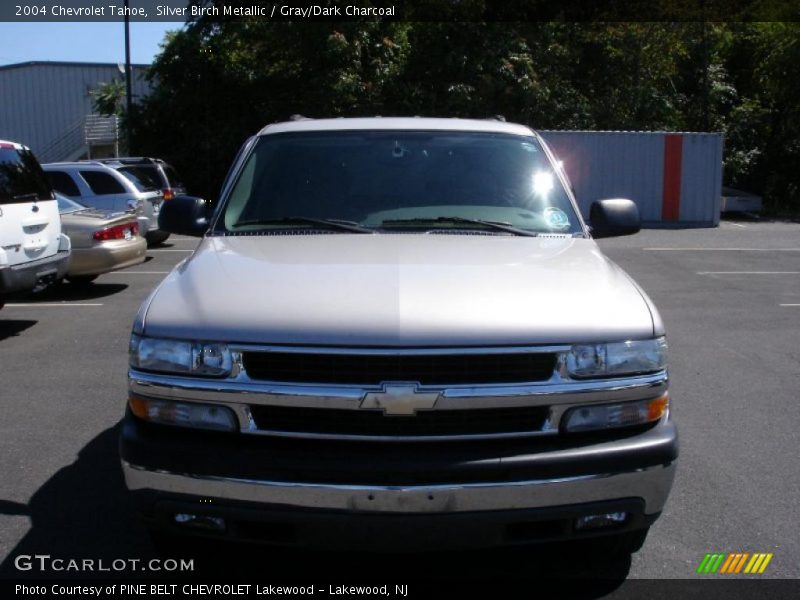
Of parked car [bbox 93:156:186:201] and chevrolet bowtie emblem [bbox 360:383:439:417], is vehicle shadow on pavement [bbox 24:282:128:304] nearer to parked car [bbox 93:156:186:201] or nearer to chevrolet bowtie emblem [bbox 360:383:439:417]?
parked car [bbox 93:156:186:201]

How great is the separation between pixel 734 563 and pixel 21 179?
7.86 metres

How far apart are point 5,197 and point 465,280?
6.78 m

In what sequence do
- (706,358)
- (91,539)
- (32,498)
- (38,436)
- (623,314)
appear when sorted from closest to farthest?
(623,314), (91,539), (32,498), (38,436), (706,358)

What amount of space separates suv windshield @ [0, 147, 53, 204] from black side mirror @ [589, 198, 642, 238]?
6.09 meters

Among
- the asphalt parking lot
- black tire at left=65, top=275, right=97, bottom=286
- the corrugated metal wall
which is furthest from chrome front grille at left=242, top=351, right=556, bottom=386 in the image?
the corrugated metal wall

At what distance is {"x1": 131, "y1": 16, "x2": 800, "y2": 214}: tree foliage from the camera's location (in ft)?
89.0

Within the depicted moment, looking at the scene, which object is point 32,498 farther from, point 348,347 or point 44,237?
point 44,237

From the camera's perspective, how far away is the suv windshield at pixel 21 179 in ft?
29.6

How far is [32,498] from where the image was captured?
4621 mm

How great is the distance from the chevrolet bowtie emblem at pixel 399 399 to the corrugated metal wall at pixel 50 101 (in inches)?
1533

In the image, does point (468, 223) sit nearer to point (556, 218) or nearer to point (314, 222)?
point (556, 218)

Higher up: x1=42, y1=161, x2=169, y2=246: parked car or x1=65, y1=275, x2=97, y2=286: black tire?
x1=42, y1=161, x2=169, y2=246: parked car

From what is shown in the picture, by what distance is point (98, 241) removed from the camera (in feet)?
39.7

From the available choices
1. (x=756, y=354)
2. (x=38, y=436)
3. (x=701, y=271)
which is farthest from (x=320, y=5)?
(x=38, y=436)
